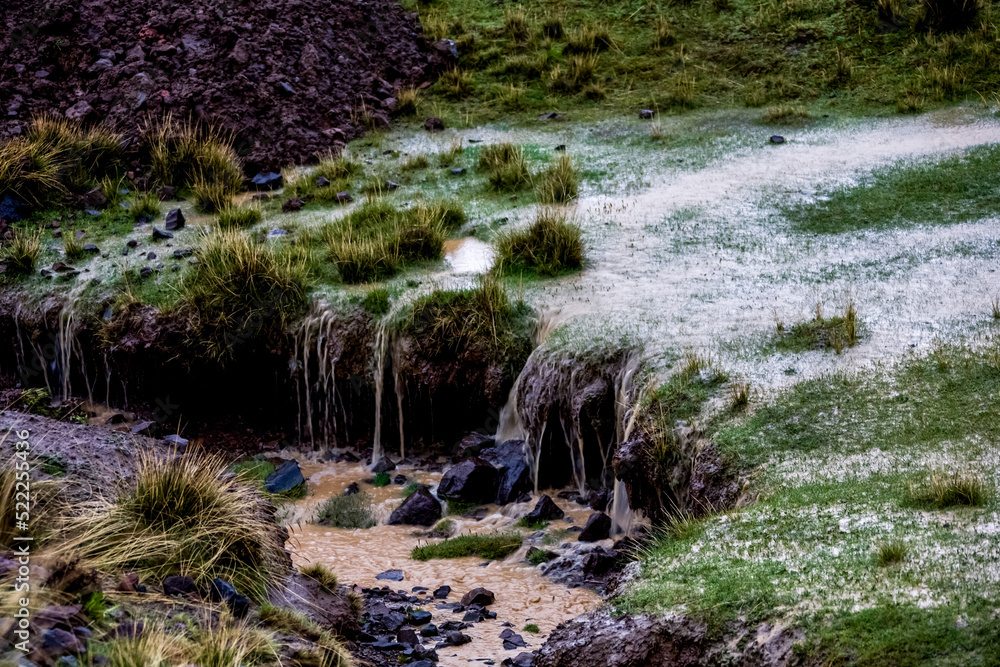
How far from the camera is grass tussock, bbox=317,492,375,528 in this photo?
38.1 feet

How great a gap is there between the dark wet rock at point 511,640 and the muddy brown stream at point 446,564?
52 mm

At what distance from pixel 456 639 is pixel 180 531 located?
2.34 metres

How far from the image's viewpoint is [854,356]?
10312 millimetres

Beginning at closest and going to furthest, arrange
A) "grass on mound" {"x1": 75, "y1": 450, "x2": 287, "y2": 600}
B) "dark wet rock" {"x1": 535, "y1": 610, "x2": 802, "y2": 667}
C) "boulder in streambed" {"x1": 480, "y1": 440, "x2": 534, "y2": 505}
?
"dark wet rock" {"x1": 535, "y1": 610, "x2": 802, "y2": 667} < "grass on mound" {"x1": 75, "y1": 450, "x2": 287, "y2": 600} < "boulder in streambed" {"x1": 480, "y1": 440, "x2": 534, "y2": 505}

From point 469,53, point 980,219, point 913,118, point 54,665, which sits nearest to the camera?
point 54,665

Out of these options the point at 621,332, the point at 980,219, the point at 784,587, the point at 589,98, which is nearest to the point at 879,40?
the point at 589,98

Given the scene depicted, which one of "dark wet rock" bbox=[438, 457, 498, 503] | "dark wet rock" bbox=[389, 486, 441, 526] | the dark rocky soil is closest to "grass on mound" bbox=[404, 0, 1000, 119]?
the dark rocky soil

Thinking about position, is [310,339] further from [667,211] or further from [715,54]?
[715,54]

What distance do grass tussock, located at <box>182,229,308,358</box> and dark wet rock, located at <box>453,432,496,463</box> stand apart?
2.77m

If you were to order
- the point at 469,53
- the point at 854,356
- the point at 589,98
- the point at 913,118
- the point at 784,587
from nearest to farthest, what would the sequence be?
the point at 784,587
the point at 854,356
the point at 913,118
the point at 589,98
the point at 469,53

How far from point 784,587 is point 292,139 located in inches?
521

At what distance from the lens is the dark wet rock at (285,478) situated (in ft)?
40.7

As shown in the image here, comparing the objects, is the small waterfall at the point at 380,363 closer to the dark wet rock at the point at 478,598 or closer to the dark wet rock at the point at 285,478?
the dark wet rock at the point at 285,478

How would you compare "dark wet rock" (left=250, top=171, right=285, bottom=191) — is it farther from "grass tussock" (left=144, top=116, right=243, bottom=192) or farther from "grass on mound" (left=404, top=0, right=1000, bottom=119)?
"grass on mound" (left=404, top=0, right=1000, bottom=119)
